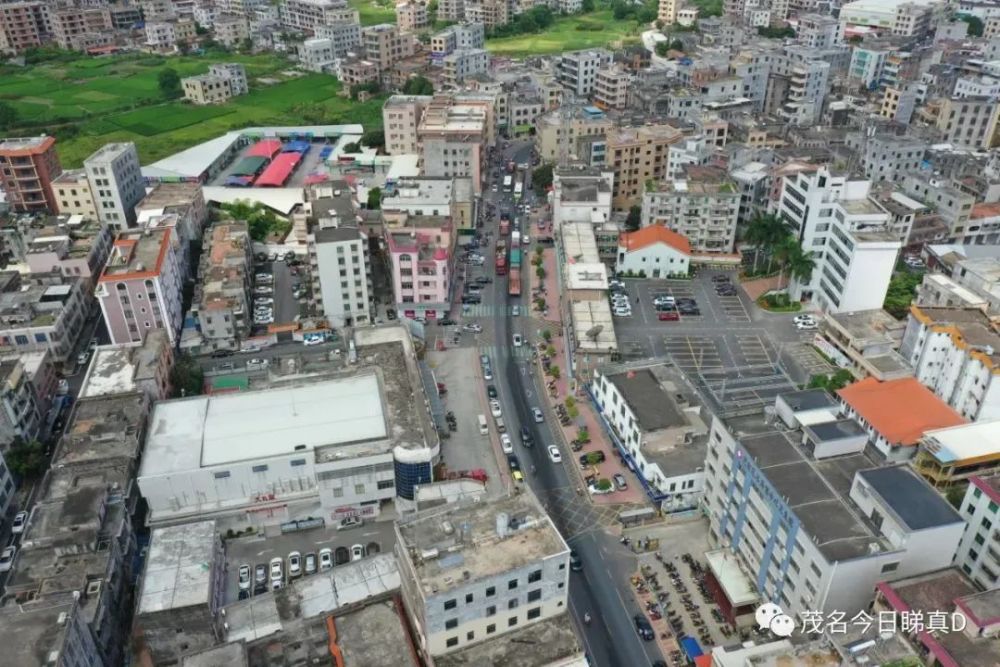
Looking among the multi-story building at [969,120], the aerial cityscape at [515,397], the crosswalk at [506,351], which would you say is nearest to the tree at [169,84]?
the aerial cityscape at [515,397]

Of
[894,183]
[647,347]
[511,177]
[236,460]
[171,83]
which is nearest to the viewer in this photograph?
[236,460]

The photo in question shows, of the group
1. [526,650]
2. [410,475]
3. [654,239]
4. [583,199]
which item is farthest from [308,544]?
[583,199]

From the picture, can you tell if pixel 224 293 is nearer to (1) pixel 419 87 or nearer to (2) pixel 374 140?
(2) pixel 374 140

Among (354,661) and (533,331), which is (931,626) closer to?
(354,661)

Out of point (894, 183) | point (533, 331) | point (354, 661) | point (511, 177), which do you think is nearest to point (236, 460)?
point (354, 661)

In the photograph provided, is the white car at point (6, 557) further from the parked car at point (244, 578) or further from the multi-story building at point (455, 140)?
the multi-story building at point (455, 140)

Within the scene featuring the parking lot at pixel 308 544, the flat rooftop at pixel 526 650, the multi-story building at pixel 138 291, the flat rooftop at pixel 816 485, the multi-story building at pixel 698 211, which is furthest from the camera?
the multi-story building at pixel 698 211
